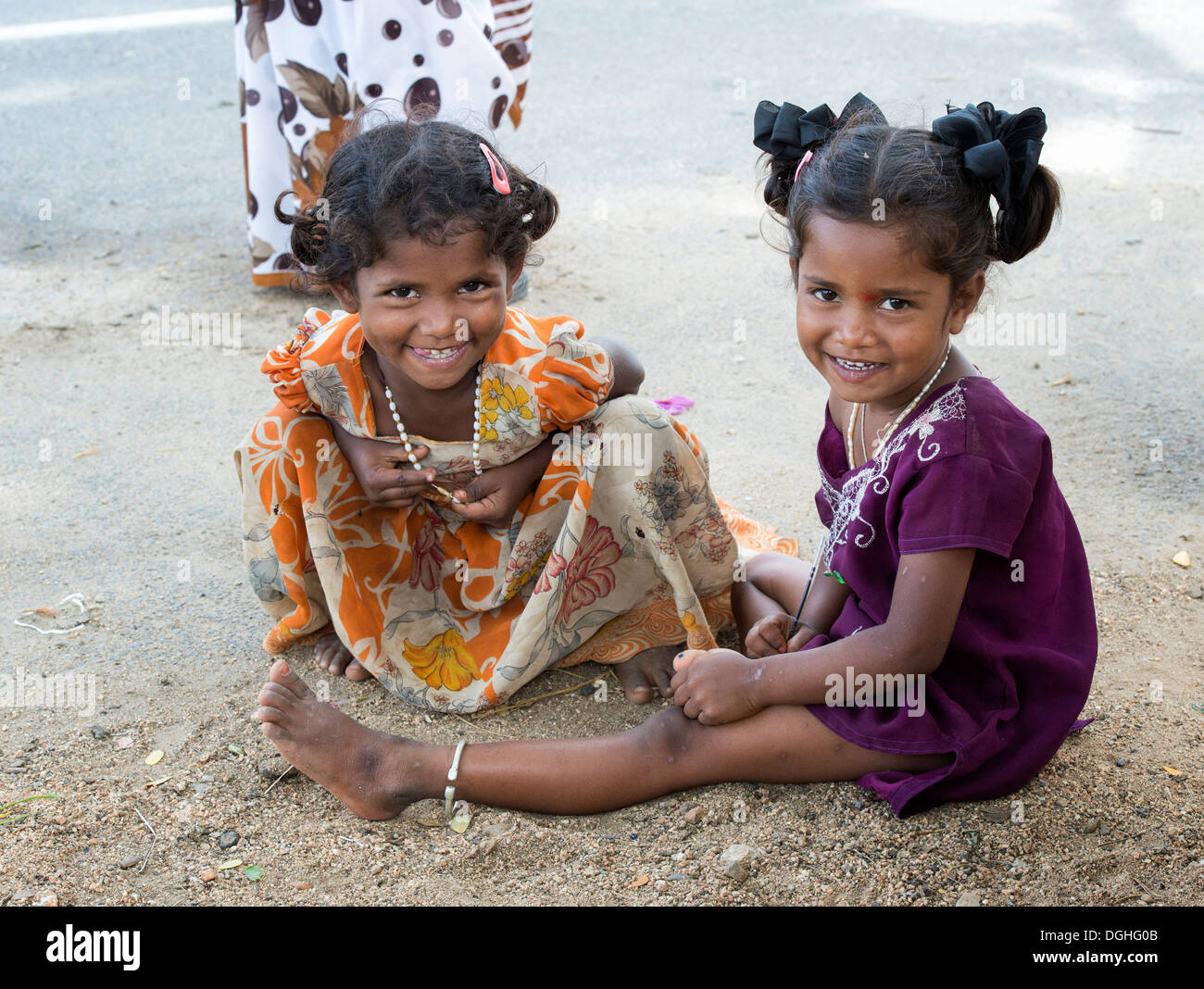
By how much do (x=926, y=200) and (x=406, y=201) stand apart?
35.7 inches

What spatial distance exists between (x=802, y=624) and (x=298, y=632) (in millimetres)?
1073

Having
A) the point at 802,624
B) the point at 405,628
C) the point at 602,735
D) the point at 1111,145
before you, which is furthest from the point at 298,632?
the point at 1111,145

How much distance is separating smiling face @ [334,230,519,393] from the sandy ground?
0.74 metres

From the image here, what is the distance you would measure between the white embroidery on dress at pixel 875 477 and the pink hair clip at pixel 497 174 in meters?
0.83

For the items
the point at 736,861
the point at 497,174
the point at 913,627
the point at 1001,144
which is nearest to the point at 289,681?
the point at 736,861

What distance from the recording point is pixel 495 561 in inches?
97.1

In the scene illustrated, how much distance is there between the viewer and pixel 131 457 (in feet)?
11.1

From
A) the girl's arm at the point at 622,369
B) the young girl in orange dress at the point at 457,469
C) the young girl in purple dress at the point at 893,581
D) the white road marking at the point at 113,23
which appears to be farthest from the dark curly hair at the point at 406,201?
the white road marking at the point at 113,23

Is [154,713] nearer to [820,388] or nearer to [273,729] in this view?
[273,729]

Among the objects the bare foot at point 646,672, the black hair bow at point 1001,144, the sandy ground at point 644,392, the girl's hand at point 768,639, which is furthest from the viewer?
the bare foot at point 646,672

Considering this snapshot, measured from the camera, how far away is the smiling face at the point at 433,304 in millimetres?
2145

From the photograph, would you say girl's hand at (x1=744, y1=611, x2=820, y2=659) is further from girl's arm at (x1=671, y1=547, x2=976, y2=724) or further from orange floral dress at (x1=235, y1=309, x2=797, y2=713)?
orange floral dress at (x1=235, y1=309, x2=797, y2=713)

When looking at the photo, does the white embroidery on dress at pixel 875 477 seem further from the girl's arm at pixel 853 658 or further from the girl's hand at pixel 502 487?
the girl's hand at pixel 502 487

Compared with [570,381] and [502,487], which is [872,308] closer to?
[570,381]
